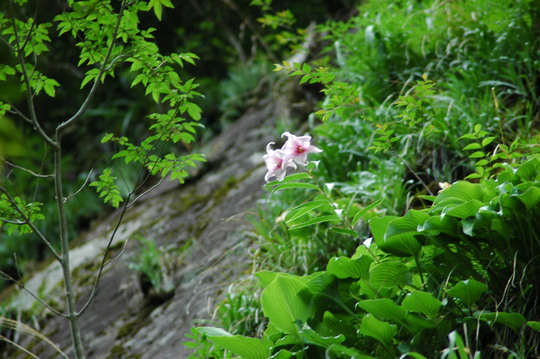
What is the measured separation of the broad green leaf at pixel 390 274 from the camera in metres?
1.53

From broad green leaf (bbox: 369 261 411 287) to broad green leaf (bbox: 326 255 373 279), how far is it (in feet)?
0.15

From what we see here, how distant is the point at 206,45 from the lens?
8.01 meters

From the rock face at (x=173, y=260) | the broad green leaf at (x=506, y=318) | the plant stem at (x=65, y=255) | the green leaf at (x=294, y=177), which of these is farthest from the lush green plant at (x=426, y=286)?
the rock face at (x=173, y=260)

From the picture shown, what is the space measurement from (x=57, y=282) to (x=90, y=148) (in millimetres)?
3757

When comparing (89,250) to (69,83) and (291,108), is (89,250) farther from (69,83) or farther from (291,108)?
(69,83)

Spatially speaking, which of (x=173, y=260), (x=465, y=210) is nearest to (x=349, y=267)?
(x=465, y=210)

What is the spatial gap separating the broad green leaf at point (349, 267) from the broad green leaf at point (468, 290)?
24 centimetres

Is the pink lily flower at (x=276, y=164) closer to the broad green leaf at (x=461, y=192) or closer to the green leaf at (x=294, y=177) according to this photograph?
the green leaf at (x=294, y=177)

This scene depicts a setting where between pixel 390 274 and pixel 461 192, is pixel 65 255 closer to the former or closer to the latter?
pixel 390 274

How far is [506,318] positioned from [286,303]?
1.94 ft

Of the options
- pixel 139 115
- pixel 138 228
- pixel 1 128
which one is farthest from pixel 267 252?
pixel 139 115

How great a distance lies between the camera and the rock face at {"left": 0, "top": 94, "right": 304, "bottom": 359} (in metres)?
3.01

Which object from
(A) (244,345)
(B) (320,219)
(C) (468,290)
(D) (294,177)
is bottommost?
(C) (468,290)

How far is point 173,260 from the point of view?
3.60m
